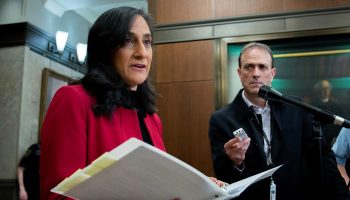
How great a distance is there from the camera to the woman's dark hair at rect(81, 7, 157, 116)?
3.75 ft

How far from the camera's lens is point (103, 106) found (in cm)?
110

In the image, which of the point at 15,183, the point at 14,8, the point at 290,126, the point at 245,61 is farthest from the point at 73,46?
the point at 290,126

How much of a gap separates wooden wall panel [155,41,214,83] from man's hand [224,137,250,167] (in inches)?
93.1

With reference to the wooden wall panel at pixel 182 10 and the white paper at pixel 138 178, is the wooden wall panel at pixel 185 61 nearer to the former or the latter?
the wooden wall panel at pixel 182 10

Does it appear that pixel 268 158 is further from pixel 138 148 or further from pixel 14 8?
pixel 14 8

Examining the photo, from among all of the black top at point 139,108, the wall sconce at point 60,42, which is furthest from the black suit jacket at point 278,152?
the wall sconce at point 60,42

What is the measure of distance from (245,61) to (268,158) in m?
0.65

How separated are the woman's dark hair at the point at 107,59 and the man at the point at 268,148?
2.53 feet

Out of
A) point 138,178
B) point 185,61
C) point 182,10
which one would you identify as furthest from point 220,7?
point 138,178

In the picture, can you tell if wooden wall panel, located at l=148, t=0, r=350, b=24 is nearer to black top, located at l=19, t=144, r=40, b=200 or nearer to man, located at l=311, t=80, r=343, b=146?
man, located at l=311, t=80, r=343, b=146

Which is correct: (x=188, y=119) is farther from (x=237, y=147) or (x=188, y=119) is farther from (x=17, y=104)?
(x=17, y=104)

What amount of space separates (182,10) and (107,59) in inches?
122

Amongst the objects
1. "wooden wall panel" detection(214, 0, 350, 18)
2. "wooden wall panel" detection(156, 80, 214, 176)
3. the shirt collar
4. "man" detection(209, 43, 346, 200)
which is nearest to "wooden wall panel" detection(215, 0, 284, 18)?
"wooden wall panel" detection(214, 0, 350, 18)

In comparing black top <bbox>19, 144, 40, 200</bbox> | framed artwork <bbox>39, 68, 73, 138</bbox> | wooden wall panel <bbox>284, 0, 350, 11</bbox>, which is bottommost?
black top <bbox>19, 144, 40, 200</bbox>
